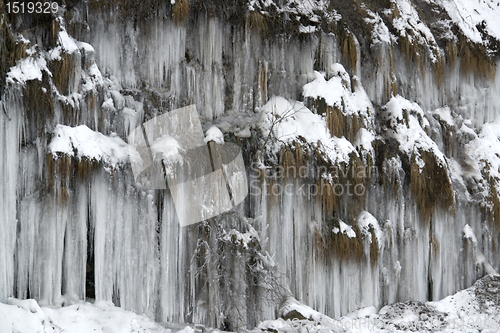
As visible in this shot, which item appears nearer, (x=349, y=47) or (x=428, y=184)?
(x=428, y=184)

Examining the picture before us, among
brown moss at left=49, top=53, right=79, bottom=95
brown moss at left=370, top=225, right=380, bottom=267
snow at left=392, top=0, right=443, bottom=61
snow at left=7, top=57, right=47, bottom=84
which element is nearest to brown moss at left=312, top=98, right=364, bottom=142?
brown moss at left=370, top=225, right=380, bottom=267

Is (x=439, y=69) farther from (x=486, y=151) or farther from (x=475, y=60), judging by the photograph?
(x=486, y=151)

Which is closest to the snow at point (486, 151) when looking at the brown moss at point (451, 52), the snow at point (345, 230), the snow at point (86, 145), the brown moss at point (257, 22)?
the brown moss at point (451, 52)

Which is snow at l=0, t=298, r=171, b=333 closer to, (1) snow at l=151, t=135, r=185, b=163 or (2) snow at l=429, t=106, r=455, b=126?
(1) snow at l=151, t=135, r=185, b=163

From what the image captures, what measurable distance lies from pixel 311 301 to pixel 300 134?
2749mm

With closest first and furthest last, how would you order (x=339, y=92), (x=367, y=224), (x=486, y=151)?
(x=367, y=224), (x=339, y=92), (x=486, y=151)

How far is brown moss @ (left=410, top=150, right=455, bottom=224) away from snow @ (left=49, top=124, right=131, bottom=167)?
5021 millimetres

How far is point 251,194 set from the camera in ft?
27.1

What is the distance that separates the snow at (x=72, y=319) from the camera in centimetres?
634

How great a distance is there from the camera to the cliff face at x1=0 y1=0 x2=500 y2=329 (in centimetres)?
714

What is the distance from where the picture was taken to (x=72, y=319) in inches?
270

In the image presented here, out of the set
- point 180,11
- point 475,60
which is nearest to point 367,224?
point 475,60

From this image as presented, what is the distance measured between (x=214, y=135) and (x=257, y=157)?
0.79m

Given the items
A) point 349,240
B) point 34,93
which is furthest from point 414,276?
point 34,93
